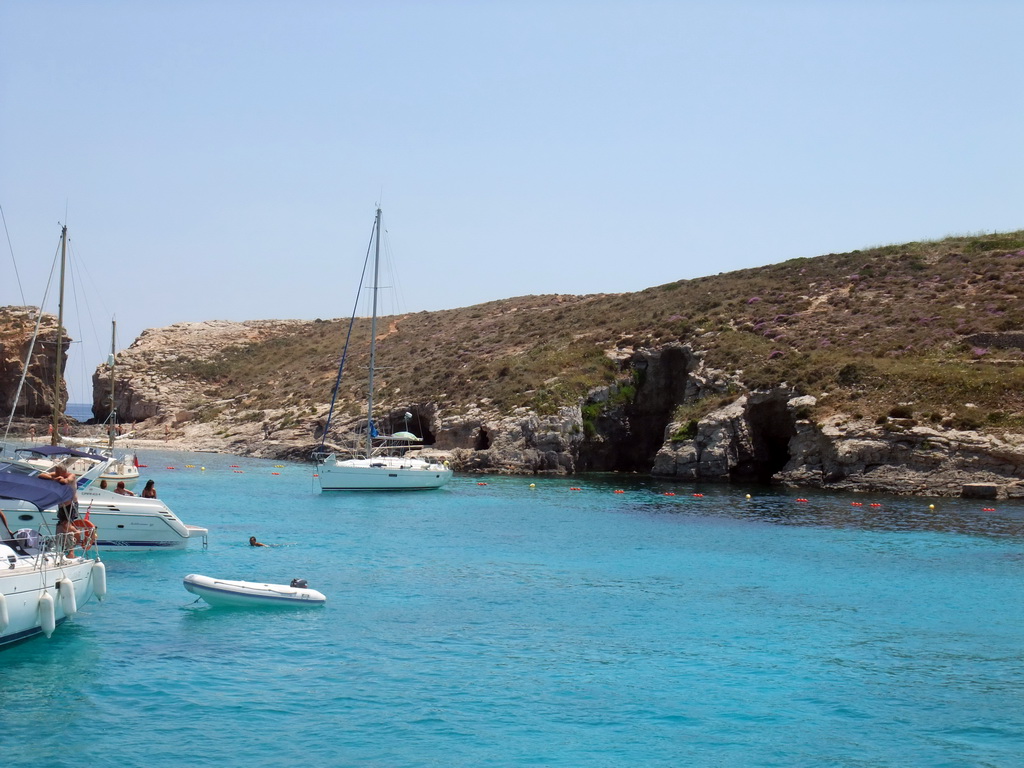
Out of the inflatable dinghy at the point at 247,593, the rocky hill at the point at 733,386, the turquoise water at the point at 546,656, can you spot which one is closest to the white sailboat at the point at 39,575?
the turquoise water at the point at 546,656

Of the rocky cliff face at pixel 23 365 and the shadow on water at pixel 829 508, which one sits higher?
the rocky cliff face at pixel 23 365

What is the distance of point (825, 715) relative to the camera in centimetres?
1928

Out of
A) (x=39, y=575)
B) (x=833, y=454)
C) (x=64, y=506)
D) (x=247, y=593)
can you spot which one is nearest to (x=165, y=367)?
(x=833, y=454)

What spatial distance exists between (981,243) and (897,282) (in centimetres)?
1216

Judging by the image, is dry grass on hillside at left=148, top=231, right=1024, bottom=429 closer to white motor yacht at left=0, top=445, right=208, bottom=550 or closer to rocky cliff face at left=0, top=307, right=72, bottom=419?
rocky cliff face at left=0, top=307, right=72, bottom=419

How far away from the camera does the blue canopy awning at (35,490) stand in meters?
23.5

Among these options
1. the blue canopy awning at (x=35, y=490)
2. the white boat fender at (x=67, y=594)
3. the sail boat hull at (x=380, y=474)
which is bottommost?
the white boat fender at (x=67, y=594)

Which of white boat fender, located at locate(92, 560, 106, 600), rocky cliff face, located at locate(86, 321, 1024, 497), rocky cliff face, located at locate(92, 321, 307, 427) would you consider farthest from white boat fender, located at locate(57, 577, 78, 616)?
rocky cliff face, located at locate(92, 321, 307, 427)

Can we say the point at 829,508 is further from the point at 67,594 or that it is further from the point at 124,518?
the point at 67,594

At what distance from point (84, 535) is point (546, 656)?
40.8 feet

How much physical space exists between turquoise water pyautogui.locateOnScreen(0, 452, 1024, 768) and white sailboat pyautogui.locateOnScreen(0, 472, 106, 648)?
829mm

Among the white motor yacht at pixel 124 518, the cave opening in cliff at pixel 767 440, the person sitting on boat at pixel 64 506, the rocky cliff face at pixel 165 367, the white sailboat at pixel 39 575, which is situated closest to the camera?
the white sailboat at pixel 39 575

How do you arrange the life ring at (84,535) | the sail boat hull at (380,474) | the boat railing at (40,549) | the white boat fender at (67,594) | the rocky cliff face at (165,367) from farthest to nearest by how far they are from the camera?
the rocky cliff face at (165,367), the sail boat hull at (380,474), the life ring at (84,535), the white boat fender at (67,594), the boat railing at (40,549)

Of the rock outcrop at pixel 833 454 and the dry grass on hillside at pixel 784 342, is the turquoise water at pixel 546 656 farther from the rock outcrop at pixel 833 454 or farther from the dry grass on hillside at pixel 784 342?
the dry grass on hillside at pixel 784 342
